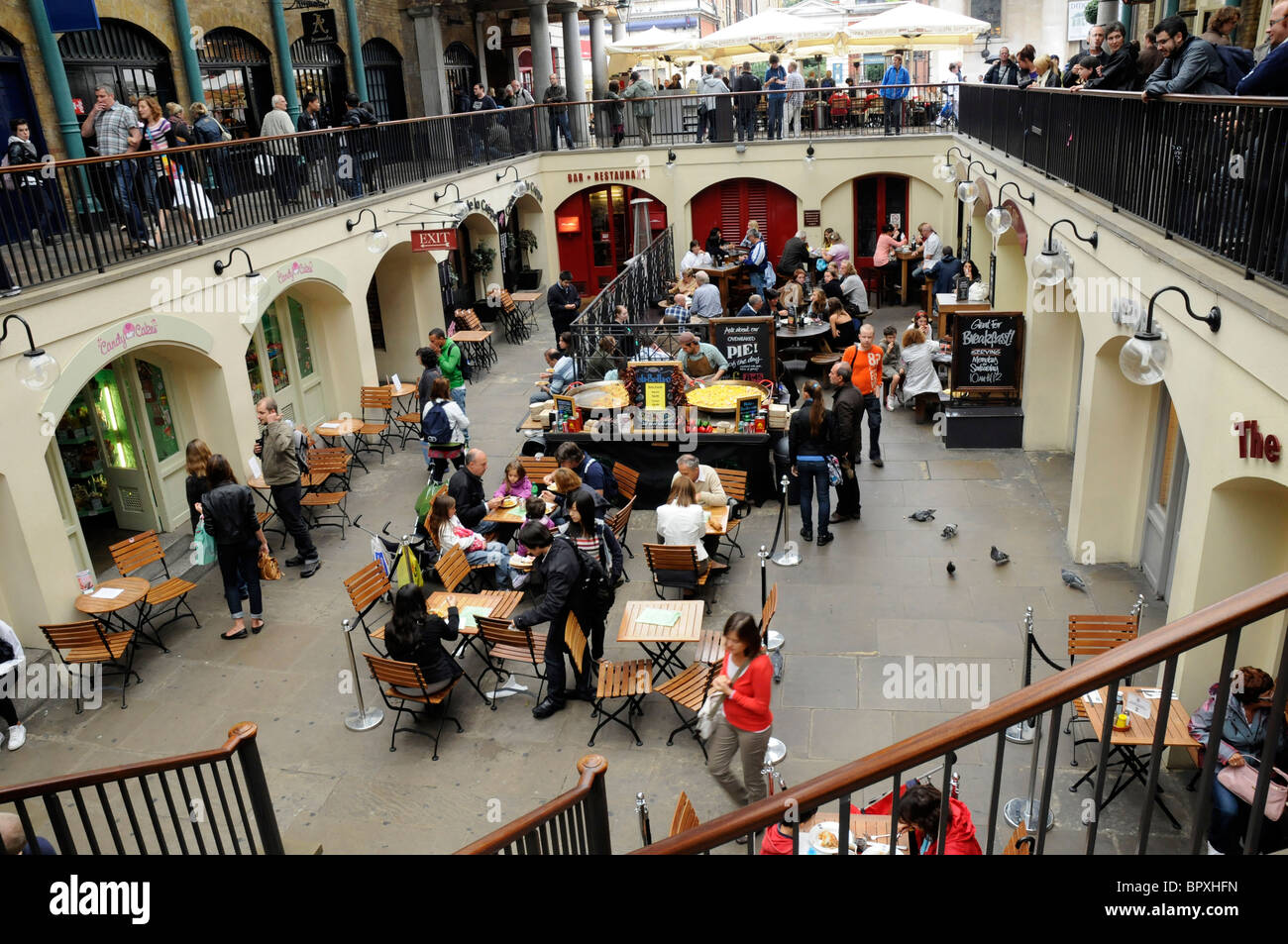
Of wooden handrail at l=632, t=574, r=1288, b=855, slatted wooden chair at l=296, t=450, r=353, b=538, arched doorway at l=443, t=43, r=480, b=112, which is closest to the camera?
wooden handrail at l=632, t=574, r=1288, b=855

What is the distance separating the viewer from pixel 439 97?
74.1 feet

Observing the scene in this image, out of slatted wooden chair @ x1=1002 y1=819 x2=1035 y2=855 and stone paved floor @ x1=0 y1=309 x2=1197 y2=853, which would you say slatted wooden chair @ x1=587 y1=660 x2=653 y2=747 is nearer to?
stone paved floor @ x1=0 y1=309 x2=1197 y2=853

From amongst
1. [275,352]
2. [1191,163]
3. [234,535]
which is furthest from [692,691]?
[275,352]

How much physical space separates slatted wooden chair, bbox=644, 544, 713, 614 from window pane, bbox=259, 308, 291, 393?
309 inches

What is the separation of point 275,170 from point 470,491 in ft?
20.3

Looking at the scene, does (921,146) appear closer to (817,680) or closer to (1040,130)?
(1040,130)

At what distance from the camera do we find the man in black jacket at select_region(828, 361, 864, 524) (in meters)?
11.0

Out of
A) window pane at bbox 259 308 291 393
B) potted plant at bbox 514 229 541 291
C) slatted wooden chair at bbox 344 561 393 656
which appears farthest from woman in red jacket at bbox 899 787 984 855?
potted plant at bbox 514 229 541 291

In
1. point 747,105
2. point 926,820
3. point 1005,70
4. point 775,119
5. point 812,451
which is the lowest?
point 812,451

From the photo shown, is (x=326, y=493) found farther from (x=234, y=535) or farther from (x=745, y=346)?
(x=745, y=346)

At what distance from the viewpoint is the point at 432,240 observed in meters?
16.1

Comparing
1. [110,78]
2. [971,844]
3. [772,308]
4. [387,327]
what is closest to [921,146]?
[772,308]
